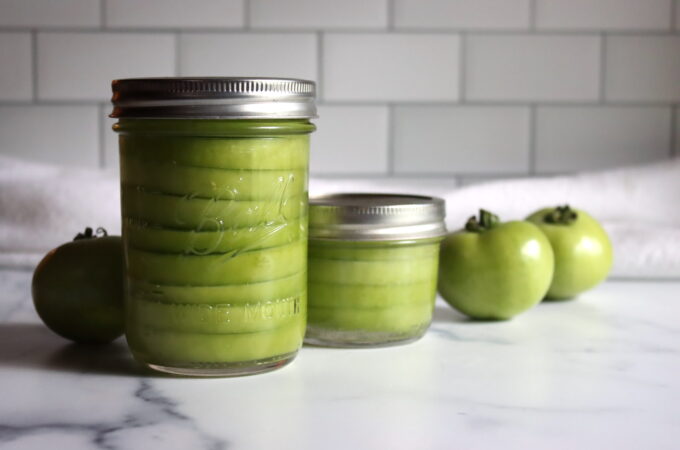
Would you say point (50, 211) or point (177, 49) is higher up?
point (177, 49)

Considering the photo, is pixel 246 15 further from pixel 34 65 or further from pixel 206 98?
pixel 206 98

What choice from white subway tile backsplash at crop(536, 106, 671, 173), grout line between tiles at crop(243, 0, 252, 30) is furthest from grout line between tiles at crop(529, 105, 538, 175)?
grout line between tiles at crop(243, 0, 252, 30)

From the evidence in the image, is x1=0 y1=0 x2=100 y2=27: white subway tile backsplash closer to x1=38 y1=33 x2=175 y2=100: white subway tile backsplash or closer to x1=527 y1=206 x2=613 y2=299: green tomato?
x1=38 y1=33 x2=175 y2=100: white subway tile backsplash

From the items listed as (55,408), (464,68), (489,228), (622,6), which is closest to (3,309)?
(55,408)

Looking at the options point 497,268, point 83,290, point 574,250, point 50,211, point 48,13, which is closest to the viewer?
point 83,290

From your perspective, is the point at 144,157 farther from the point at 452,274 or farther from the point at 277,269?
the point at 452,274

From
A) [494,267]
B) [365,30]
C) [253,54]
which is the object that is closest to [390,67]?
[365,30]
